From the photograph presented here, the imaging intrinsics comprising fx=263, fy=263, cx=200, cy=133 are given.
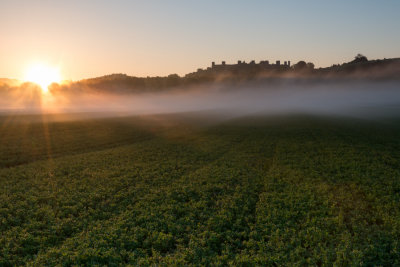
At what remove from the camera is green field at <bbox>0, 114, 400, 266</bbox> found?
46.1 feet

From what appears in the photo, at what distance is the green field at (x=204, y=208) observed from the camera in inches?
554

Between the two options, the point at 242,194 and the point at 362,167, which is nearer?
the point at 242,194

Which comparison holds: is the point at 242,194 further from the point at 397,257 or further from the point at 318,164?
the point at 318,164

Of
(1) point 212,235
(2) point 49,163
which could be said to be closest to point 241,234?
(1) point 212,235

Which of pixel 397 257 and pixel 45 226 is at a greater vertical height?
pixel 45 226

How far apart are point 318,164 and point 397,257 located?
58.2 feet

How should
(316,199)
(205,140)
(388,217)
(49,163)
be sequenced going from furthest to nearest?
(205,140), (49,163), (316,199), (388,217)

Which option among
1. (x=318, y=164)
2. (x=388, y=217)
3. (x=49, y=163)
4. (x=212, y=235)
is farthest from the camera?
(x=49, y=163)

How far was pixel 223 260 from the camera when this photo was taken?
13.6 metres

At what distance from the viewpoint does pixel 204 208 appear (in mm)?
19406

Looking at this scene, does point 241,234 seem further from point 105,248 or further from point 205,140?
point 205,140

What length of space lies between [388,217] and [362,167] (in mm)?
12622

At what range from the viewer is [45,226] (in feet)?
56.6

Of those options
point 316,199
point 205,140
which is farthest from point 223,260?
point 205,140
